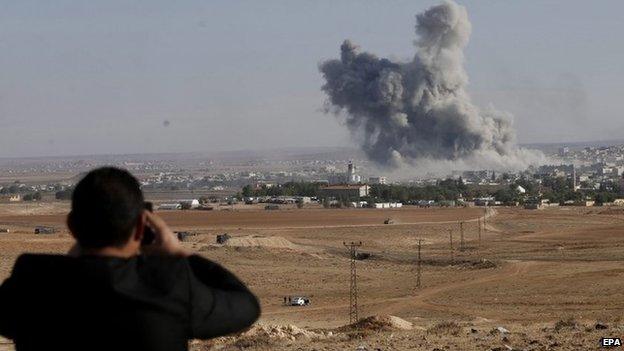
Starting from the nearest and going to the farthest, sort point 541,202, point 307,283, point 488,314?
point 488,314, point 307,283, point 541,202

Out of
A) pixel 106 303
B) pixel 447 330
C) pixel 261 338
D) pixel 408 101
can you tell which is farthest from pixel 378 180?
pixel 106 303

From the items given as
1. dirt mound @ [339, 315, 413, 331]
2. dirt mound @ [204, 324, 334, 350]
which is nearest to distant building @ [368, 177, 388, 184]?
dirt mound @ [339, 315, 413, 331]

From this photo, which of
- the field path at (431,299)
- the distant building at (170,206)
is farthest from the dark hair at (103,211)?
the distant building at (170,206)

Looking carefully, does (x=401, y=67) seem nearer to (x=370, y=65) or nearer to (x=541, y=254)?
(x=370, y=65)

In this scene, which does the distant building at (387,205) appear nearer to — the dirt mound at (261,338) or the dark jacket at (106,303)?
the dirt mound at (261,338)

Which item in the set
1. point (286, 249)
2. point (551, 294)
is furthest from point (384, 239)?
point (551, 294)

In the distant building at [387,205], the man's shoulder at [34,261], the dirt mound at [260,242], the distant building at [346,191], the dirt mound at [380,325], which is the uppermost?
the man's shoulder at [34,261]

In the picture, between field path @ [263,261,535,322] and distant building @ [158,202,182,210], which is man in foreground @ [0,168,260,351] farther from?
distant building @ [158,202,182,210]
